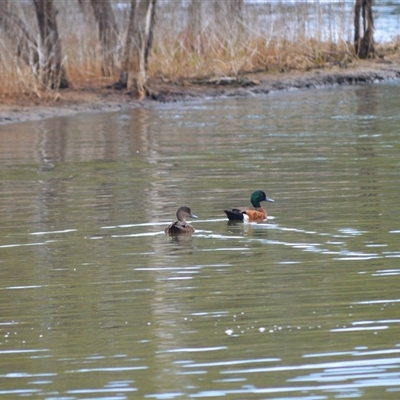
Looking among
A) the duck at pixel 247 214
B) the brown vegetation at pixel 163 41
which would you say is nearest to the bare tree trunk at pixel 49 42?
the brown vegetation at pixel 163 41

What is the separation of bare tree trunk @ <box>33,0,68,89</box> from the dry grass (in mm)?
306

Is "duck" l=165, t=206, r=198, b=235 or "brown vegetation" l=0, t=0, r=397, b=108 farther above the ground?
"brown vegetation" l=0, t=0, r=397, b=108

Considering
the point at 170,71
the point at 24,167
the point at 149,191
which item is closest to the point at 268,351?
the point at 149,191

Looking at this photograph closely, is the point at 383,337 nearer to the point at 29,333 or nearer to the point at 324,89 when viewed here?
the point at 29,333

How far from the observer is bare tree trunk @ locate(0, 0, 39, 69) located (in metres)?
23.3

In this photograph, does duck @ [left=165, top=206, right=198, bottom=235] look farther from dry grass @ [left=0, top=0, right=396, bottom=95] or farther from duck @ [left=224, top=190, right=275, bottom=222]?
dry grass @ [left=0, top=0, right=396, bottom=95]

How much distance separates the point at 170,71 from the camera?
26.2 metres

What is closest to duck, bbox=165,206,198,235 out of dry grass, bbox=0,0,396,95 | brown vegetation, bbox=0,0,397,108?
brown vegetation, bbox=0,0,397,108

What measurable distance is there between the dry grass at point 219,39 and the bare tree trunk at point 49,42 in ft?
1.00

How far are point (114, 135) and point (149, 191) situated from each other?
19.9 ft

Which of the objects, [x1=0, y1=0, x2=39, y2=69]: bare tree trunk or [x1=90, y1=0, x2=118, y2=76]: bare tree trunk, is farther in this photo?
[x1=90, y1=0, x2=118, y2=76]: bare tree trunk

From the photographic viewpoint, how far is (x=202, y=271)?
919cm

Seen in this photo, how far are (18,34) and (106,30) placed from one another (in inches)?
86.1

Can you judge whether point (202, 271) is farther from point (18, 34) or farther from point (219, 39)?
point (219, 39)
